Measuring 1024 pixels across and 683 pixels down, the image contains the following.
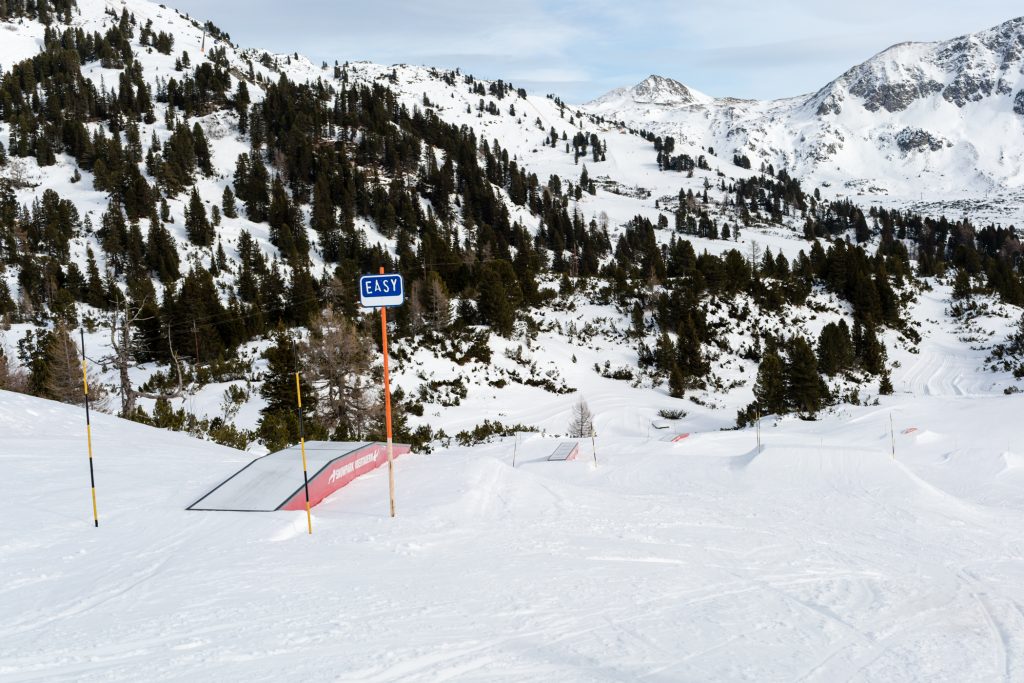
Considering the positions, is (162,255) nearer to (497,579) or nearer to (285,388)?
(285,388)

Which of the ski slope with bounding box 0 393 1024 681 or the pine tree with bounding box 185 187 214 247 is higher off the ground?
the pine tree with bounding box 185 187 214 247

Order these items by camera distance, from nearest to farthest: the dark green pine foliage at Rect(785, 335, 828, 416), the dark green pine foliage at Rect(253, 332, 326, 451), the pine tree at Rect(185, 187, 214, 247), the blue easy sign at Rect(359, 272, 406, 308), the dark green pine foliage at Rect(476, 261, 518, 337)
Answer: the blue easy sign at Rect(359, 272, 406, 308)
the dark green pine foliage at Rect(253, 332, 326, 451)
the dark green pine foliage at Rect(785, 335, 828, 416)
the dark green pine foliage at Rect(476, 261, 518, 337)
the pine tree at Rect(185, 187, 214, 247)

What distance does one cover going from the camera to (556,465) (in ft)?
51.7

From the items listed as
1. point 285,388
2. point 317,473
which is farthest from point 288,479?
point 285,388

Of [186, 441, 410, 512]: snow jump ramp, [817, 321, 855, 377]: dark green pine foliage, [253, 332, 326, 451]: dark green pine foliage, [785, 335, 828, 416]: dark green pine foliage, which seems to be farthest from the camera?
[817, 321, 855, 377]: dark green pine foliage

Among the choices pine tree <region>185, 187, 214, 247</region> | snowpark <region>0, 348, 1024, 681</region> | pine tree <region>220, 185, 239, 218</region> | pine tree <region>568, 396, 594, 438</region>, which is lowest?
pine tree <region>568, 396, 594, 438</region>

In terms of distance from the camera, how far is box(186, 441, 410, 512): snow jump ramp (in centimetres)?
842

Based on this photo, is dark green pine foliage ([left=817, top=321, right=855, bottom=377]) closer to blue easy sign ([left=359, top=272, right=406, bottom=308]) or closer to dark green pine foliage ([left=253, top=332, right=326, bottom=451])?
dark green pine foliage ([left=253, top=332, right=326, bottom=451])

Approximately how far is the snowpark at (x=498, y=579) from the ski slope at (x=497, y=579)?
0.09 ft

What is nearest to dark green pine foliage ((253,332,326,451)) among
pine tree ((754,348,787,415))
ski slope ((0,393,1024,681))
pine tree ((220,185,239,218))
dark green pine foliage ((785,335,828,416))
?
ski slope ((0,393,1024,681))

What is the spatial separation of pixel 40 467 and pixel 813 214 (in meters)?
161

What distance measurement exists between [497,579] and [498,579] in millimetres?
11

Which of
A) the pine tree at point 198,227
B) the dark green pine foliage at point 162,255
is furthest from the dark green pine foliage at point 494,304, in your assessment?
the pine tree at point 198,227

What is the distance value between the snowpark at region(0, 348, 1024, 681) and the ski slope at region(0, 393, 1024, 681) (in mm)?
28
